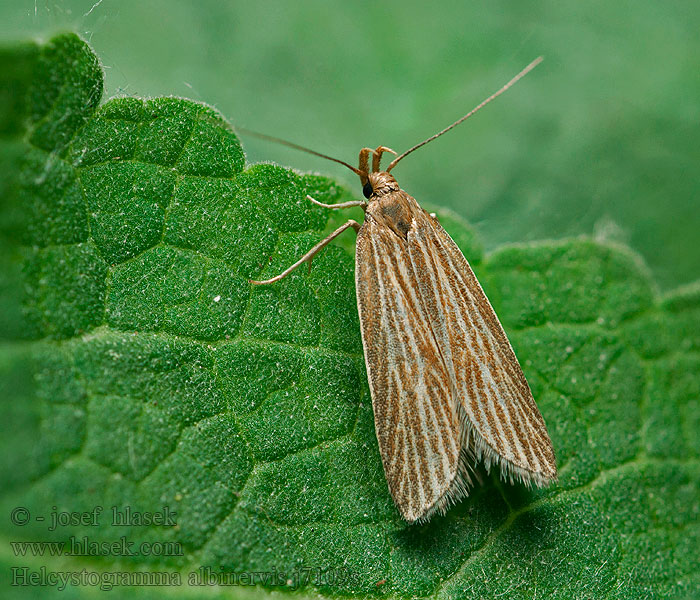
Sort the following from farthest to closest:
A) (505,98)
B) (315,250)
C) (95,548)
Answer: (505,98), (315,250), (95,548)

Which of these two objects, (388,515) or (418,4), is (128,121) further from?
(418,4)

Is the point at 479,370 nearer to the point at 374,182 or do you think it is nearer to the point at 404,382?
the point at 404,382

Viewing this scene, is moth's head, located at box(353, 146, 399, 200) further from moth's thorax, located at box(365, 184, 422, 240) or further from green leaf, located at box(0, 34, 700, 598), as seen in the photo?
green leaf, located at box(0, 34, 700, 598)

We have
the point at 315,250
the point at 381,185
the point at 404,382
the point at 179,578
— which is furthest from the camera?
the point at 381,185

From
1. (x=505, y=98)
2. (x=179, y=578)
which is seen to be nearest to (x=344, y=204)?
(x=179, y=578)

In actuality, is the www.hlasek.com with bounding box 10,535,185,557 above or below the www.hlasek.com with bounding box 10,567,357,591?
above

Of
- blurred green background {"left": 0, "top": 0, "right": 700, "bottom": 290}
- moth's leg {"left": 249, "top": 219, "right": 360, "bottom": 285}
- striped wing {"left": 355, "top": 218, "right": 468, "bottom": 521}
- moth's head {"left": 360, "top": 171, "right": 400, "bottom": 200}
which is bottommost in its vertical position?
striped wing {"left": 355, "top": 218, "right": 468, "bottom": 521}

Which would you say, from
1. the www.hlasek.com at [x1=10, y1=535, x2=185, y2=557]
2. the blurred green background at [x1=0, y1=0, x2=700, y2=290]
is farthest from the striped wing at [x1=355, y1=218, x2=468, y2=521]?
the blurred green background at [x1=0, y1=0, x2=700, y2=290]

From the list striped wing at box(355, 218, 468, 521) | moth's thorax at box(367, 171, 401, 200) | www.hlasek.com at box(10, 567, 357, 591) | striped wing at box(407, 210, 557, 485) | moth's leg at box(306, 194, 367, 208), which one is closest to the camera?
www.hlasek.com at box(10, 567, 357, 591)
